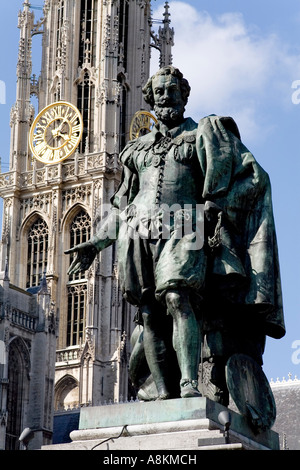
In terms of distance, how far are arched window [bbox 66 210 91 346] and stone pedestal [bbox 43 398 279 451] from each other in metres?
65.9

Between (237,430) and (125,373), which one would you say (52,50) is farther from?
(237,430)

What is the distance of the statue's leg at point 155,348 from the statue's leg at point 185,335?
0.31 m

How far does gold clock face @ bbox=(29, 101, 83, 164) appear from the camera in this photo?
255ft

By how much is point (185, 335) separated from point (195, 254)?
537mm

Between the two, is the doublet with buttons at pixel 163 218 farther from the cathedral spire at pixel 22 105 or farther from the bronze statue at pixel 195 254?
the cathedral spire at pixel 22 105

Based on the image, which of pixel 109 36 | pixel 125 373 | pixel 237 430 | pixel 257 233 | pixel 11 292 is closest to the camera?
pixel 237 430

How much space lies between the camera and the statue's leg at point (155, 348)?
330 inches

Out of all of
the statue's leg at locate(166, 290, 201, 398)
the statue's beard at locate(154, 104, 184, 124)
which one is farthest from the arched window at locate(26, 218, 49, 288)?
the statue's leg at locate(166, 290, 201, 398)

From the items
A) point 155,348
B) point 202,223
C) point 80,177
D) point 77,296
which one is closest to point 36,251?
point 77,296

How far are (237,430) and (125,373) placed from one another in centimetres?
6438

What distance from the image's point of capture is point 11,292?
65375 mm
